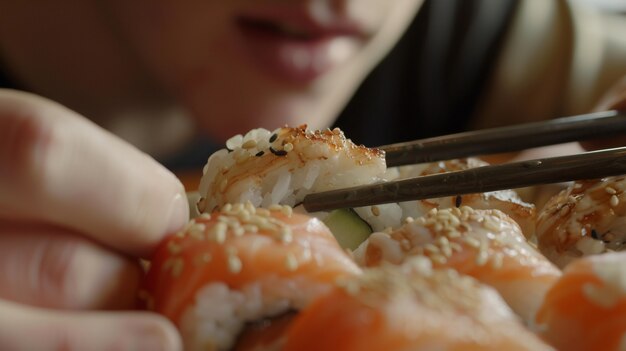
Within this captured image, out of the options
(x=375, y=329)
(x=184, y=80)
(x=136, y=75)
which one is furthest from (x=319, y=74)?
(x=375, y=329)

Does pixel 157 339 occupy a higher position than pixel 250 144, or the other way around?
pixel 250 144

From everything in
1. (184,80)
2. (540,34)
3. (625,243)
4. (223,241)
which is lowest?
(625,243)

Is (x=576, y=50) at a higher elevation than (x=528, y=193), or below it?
higher

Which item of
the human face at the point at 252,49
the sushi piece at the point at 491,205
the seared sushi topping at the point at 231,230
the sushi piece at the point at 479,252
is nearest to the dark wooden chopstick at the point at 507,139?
the sushi piece at the point at 491,205

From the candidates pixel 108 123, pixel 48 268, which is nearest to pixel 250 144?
pixel 48 268

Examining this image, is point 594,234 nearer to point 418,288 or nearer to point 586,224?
point 586,224

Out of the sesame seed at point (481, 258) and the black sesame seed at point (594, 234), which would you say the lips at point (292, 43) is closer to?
the black sesame seed at point (594, 234)

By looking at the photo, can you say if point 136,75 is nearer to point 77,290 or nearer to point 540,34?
point 540,34

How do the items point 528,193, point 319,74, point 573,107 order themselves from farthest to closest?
1. point 573,107
2. point 319,74
3. point 528,193
